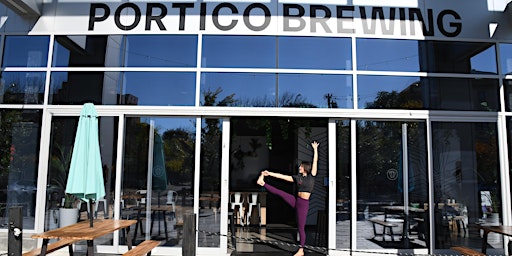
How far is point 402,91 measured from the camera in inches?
268

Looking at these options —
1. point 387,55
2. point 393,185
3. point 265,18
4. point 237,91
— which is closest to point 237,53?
point 237,91

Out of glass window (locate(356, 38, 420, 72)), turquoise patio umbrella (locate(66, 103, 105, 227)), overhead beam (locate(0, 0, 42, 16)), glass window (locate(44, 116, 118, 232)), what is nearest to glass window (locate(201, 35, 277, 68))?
glass window (locate(356, 38, 420, 72))

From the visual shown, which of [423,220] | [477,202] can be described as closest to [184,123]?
[423,220]

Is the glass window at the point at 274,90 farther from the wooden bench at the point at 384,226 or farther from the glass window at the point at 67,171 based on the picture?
the wooden bench at the point at 384,226

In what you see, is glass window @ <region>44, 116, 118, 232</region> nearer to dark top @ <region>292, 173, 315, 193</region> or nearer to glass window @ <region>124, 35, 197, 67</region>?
glass window @ <region>124, 35, 197, 67</region>

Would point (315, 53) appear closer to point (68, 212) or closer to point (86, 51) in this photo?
point (86, 51)

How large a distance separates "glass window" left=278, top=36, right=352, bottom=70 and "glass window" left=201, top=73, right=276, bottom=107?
0.42m

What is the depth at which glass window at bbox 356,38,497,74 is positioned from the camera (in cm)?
687

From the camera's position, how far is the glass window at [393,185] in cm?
660

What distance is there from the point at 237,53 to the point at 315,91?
1330 mm

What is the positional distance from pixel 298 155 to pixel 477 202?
170 inches

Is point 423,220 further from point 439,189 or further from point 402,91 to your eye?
point 402,91

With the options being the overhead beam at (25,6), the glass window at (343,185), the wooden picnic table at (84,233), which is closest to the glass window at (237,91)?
the glass window at (343,185)

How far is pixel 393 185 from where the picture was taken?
6652mm
